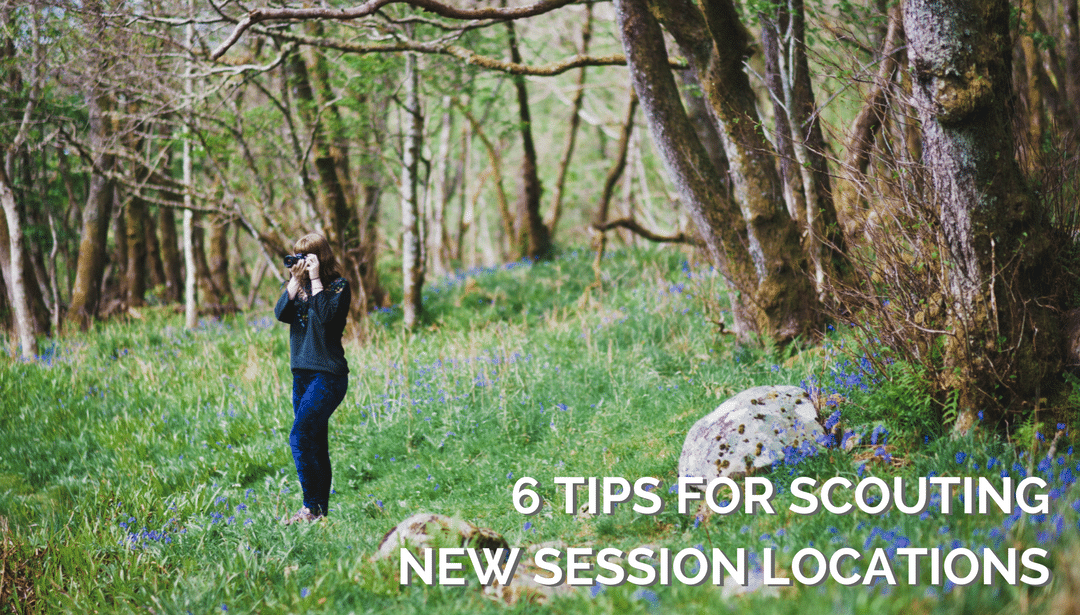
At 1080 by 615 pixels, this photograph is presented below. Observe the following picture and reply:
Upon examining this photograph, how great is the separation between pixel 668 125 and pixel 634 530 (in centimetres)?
376

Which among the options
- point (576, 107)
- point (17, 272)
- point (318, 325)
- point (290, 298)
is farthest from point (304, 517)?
point (576, 107)

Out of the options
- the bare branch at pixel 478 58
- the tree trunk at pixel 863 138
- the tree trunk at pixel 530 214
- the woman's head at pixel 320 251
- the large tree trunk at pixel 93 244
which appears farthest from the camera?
the tree trunk at pixel 530 214

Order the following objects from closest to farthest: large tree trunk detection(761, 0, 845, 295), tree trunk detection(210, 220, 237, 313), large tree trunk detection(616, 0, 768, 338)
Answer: large tree trunk detection(761, 0, 845, 295) < large tree trunk detection(616, 0, 768, 338) < tree trunk detection(210, 220, 237, 313)

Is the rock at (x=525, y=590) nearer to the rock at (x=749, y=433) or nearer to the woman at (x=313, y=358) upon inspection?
the rock at (x=749, y=433)

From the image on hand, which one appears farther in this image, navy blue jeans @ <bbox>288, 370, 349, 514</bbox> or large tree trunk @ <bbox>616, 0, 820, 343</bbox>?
large tree trunk @ <bbox>616, 0, 820, 343</bbox>

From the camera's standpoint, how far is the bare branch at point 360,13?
5.09 meters

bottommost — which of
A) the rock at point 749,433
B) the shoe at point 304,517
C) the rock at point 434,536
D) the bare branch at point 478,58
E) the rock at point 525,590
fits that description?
the shoe at point 304,517

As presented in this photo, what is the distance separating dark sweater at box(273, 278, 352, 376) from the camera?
4.67 m

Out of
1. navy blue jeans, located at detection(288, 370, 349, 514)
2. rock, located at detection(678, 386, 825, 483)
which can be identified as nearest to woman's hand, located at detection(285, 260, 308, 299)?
navy blue jeans, located at detection(288, 370, 349, 514)

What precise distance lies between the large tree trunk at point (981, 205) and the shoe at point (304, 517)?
3969mm

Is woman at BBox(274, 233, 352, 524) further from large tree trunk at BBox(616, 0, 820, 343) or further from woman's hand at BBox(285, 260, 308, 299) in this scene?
large tree trunk at BBox(616, 0, 820, 343)

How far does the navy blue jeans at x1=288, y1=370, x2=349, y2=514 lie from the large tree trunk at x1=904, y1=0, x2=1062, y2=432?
12.4 feet

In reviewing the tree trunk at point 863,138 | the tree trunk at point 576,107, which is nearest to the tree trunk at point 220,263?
the tree trunk at point 576,107

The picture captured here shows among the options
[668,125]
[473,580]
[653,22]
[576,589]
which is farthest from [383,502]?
[653,22]
